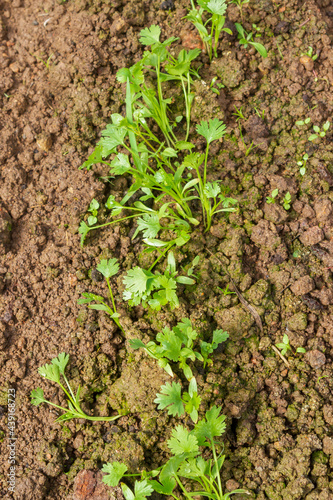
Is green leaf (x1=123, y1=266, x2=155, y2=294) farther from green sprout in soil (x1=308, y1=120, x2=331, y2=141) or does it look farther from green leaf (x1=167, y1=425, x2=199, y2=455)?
green sprout in soil (x1=308, y1=120, x2=331, y2=141)

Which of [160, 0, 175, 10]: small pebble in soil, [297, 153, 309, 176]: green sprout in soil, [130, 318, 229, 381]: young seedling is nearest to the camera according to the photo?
[130, 318, 229, 381]: young seedling

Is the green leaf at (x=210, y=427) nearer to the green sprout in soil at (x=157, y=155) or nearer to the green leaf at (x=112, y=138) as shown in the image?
the green sprout in soil at (x=157, y=155)

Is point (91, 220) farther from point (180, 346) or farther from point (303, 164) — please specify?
point (303, 164)

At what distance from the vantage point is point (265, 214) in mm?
2639

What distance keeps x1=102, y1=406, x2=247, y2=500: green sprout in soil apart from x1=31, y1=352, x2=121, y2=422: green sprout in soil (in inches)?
13.2

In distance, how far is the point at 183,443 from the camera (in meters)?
2.01

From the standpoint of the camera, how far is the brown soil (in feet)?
7.47

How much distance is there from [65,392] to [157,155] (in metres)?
1.51

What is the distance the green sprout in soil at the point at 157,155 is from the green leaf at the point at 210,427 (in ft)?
3.14

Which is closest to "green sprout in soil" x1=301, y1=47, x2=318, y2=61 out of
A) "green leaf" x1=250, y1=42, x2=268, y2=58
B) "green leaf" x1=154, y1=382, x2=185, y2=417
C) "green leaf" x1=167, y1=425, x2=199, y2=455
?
"green leaf" x1=250, y1=42, x2=268, y2=58

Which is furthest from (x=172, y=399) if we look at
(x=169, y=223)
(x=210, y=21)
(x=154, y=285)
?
(x=210, y=21)

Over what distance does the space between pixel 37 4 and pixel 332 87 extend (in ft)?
7.39

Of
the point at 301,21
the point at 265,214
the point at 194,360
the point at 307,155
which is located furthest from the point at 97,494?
the point at 301,21

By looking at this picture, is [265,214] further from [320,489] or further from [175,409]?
[320,489]
